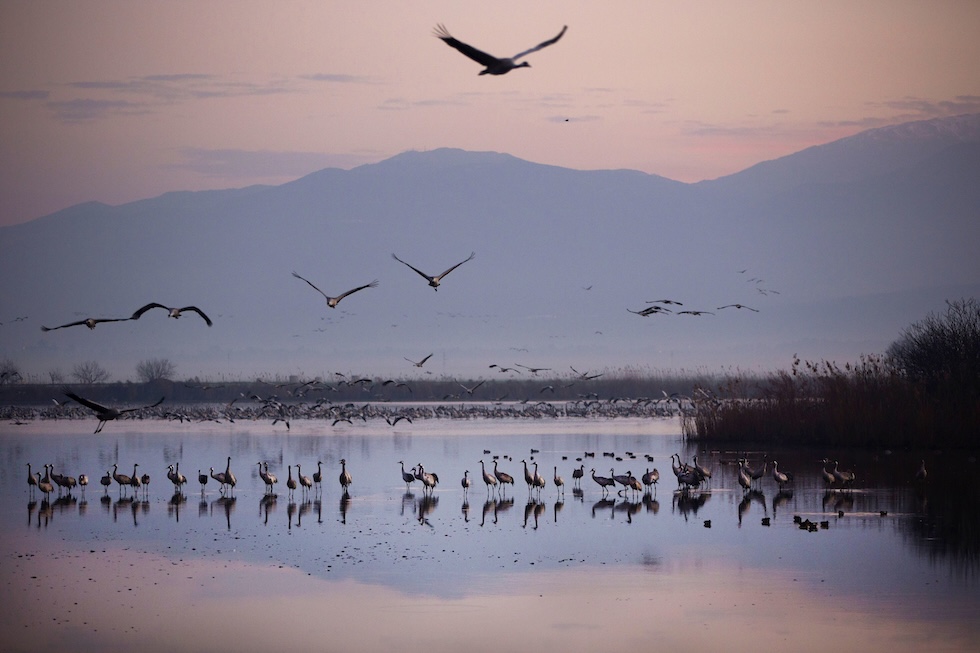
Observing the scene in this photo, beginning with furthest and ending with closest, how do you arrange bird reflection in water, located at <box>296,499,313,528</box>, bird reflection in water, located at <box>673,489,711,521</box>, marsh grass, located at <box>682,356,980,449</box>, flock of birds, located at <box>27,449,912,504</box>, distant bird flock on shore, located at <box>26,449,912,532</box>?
marsh grass, located at <box>682,356,980,449</box>
flock of birds, located at <box>27,449,912,504</box>
distant bird flock on shore, located at <box>26,449,912,532</box>
bird reflection in water, located at <box>673,489,711,521</box>
bird reflection in water, located at <box>296,499,313,528</box>

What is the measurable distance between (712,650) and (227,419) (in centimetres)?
4262

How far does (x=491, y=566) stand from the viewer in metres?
14.4

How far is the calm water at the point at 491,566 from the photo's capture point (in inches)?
438

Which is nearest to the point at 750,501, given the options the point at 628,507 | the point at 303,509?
the point at 628,507

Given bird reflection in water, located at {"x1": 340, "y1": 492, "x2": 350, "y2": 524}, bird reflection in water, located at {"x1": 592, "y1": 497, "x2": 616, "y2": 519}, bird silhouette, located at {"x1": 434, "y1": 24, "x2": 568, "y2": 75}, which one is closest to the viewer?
bird silhouette, located at {"x1": 434, "y1": 24, "x2": 568, "y2": 75}

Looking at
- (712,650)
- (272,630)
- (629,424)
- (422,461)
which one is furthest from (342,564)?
(629,424)

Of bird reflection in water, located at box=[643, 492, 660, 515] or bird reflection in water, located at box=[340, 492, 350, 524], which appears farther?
bird reflection in water, located at box=[643, 492, 660, 515]

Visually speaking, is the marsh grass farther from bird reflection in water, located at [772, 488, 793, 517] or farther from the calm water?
bird reflection in water, located at [772, 488, 793, 517]

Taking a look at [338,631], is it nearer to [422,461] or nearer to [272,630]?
[272,630]

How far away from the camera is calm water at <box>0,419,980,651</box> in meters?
11.1

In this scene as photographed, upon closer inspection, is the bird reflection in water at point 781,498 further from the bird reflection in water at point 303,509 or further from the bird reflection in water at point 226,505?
the bird reflection in water at point 226,505

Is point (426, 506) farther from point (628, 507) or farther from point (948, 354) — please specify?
point (948, 354)

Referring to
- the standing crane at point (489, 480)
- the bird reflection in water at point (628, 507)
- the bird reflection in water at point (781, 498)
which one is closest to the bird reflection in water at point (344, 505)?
the standing crane at point (489, 480)

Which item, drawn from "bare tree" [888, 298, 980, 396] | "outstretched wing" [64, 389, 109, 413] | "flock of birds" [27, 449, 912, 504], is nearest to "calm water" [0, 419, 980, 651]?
"flock of birds" [27, 449, 912, 504]
